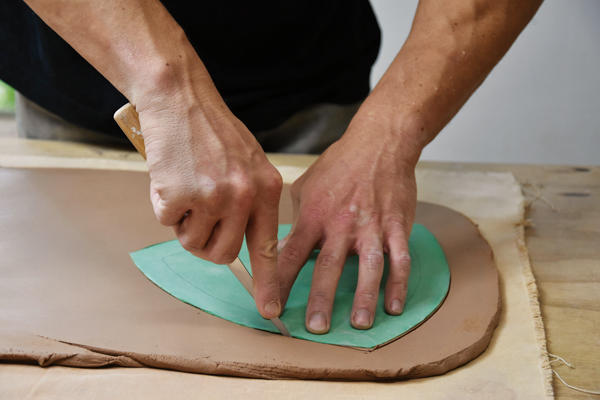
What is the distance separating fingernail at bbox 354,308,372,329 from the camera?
0.82m

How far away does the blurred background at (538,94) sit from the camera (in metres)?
2.73

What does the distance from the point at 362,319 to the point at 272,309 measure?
0.16 meters

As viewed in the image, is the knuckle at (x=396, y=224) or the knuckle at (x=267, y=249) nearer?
the knuckle at (x=267, y=249)

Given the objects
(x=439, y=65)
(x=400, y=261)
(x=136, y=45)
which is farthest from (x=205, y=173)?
(x=439, y=65)

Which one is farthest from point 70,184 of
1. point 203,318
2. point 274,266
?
point 274,266

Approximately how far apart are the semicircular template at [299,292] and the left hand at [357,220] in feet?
0.08

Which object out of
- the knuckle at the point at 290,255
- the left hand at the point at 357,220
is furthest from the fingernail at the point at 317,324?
the knuckle at the point at 290,255

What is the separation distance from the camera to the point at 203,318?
2.74 feet

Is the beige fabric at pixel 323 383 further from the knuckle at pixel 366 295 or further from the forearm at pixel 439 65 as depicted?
the forearm at pixel 439 65

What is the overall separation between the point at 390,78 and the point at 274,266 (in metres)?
0.55

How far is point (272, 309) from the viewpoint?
0.77 m

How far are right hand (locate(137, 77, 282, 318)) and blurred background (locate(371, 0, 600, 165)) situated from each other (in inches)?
101

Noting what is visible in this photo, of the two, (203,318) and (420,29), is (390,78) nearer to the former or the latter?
(420,29)

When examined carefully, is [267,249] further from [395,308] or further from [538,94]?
[538,94]
